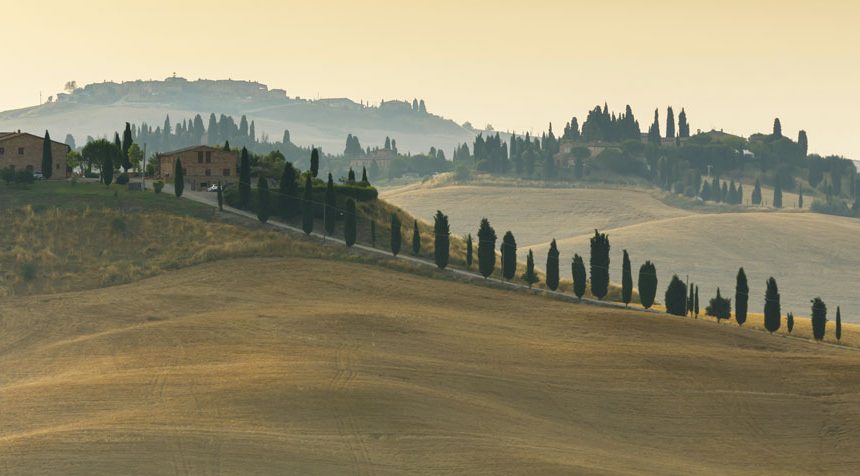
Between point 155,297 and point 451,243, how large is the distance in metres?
38.8

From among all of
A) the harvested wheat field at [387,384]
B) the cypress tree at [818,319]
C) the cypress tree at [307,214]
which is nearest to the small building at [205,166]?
the cypress tree at [307,214]

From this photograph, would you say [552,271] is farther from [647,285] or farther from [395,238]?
[395,238]

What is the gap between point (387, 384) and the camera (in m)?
68.8

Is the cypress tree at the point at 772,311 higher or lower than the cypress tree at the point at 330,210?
lower

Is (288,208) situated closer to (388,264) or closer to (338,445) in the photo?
(388,264)

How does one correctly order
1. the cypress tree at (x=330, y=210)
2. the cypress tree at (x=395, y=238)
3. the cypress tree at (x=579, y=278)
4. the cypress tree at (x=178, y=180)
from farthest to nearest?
the cypress tree at (x=178, y=180), the cypress tree at (x=330, y=210), the cypress tree at (x=395, y=238), the cypress tree at (x=579, y=278)

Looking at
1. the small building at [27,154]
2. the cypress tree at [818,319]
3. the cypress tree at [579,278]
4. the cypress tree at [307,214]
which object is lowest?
the cypress tree at [818,319]

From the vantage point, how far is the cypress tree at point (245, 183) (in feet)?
415

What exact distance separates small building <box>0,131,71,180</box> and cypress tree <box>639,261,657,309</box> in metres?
60.7

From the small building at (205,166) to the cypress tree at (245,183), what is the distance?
833 centimetres

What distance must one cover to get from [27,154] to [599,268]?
199 feet

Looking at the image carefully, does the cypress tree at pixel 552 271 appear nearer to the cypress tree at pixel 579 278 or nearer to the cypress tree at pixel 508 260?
the cypress tree at pixel 579 278

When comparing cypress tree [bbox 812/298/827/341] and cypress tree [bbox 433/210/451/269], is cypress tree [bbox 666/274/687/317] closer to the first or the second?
cypress tree [bbox 812/298/827/341]

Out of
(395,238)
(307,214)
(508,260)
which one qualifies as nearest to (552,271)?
(508,260)
